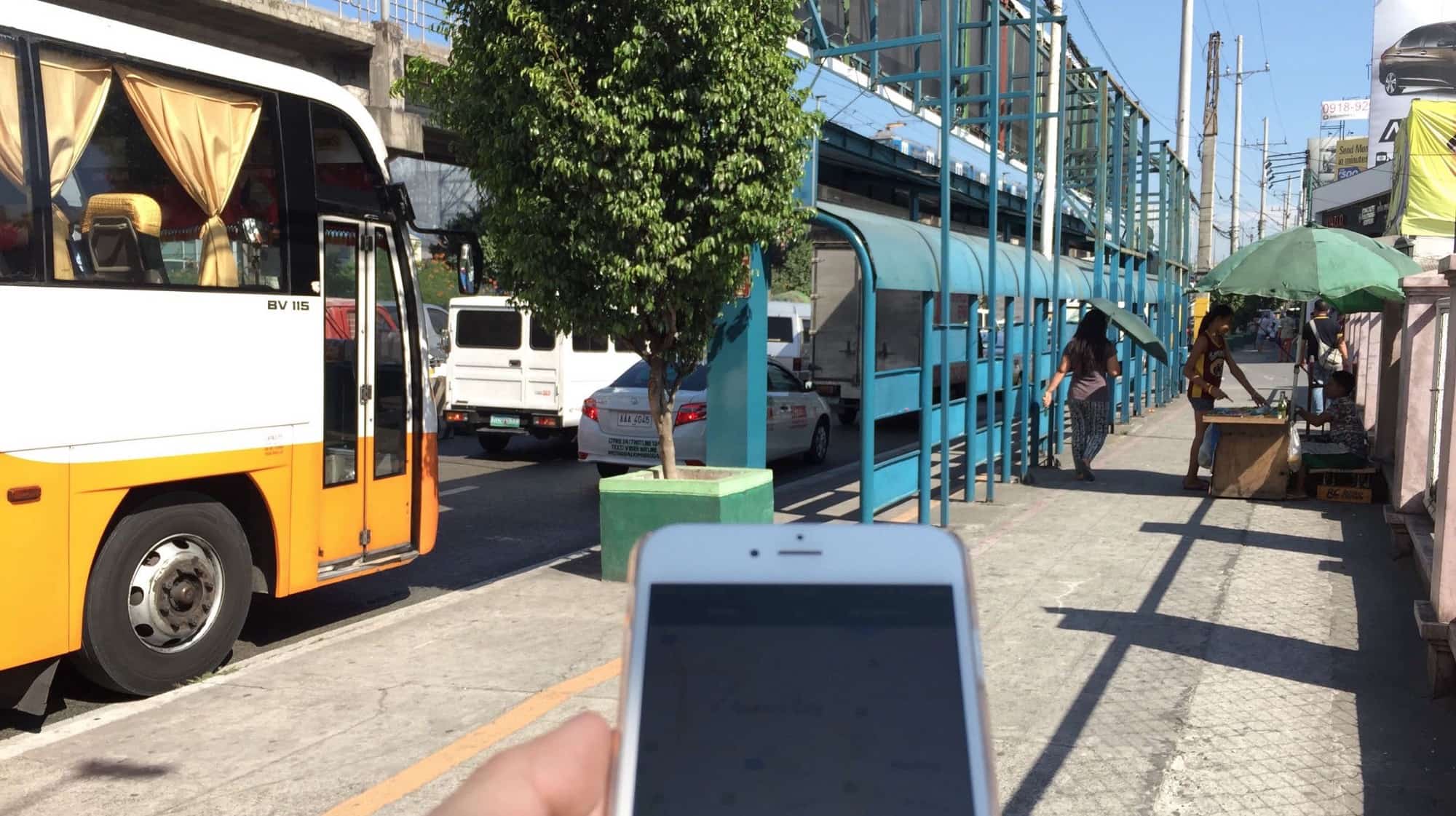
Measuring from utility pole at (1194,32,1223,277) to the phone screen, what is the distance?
40224 millimetres

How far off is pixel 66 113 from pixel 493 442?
11232 mm

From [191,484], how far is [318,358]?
1053 millimetres

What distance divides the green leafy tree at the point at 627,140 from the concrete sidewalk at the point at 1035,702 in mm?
2124

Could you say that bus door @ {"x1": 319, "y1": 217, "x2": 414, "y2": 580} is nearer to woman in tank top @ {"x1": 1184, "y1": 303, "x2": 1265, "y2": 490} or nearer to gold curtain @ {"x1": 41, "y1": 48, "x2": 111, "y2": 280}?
gold curtain @ {"x1": 41, "y1": 48, "x2": 111, "y2": 280}

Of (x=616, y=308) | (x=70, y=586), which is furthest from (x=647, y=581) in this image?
(x=616, y=308)

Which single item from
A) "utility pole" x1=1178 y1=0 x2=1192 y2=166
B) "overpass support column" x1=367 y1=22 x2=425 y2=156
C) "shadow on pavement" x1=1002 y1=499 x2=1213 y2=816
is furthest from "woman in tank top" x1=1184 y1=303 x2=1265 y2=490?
"utility pole" x1=1178 y1=0 x2=1192 y2=166

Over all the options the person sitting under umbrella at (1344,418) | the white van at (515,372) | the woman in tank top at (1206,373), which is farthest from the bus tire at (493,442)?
the person sitting under umbrella at (1344,418)

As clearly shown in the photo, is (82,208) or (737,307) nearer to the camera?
(82,208)

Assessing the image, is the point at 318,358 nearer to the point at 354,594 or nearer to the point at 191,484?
the point at 191,484

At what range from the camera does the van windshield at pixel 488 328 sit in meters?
15.6

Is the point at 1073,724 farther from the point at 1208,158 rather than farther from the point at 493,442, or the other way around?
the point at 1208,158

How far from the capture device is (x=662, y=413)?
336 inches

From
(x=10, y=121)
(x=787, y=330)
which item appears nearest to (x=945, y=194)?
(x=10, y=121)

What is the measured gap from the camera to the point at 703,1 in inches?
283
